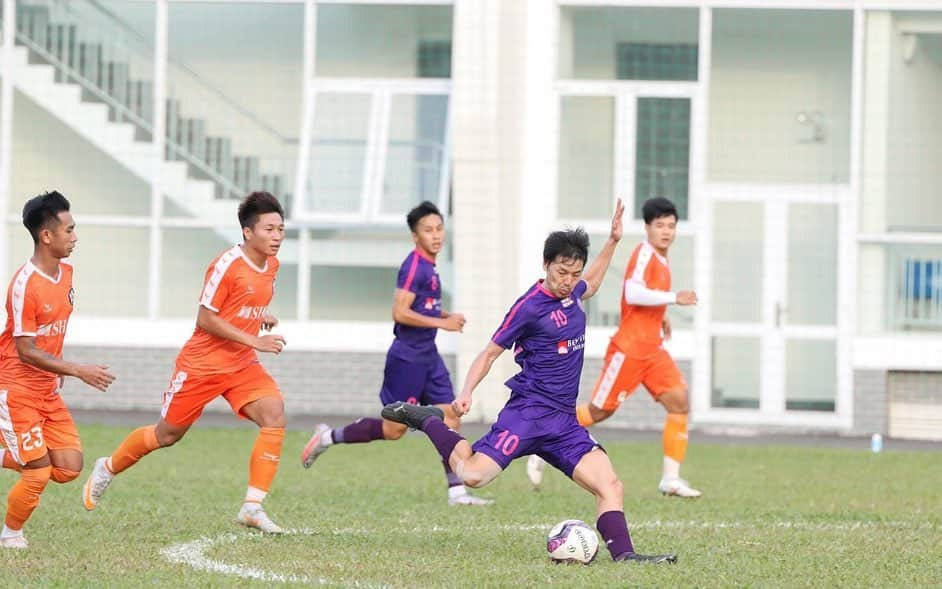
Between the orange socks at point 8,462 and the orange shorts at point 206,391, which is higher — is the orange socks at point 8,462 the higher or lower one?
the lower one

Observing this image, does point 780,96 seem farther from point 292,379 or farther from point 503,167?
point 292,379

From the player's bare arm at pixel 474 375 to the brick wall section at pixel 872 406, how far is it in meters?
12.0

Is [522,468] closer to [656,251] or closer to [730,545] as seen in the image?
[656,251]

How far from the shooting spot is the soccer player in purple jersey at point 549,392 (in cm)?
918

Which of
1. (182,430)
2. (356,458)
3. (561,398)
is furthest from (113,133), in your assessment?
(561,398)

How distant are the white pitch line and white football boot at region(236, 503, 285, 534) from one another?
0.39ft

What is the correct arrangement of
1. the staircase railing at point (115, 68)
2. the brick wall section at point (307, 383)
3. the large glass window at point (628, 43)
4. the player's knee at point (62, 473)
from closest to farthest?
the player's knee at point (62, 473)
the brick wall section at point (307, 383)
the large glass window at point (628, 43)
the staircase railing at point (115, 68)

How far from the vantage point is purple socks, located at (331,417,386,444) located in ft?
41.1

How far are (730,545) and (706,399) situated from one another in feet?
36.3

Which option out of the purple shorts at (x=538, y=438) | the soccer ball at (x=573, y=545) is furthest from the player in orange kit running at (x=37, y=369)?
the soccer ball at (x=573, y=545)

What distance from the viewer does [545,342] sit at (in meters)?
9.34

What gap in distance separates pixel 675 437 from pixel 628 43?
916 cm

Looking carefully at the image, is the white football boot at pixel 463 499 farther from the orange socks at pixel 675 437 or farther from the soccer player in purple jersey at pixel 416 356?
the orange socks at pixel 675 437

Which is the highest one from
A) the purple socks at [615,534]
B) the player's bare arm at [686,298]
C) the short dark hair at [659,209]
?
the short dark hair at [659,209]
